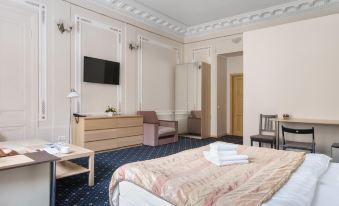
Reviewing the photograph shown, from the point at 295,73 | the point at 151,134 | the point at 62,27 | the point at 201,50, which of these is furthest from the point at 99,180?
the point at 201,50

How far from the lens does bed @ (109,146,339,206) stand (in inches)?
52.2

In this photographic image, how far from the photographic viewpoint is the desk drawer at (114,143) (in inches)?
185

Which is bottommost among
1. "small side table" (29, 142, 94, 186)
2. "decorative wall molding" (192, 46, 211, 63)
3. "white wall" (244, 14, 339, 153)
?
"small side table" (29, 142, 94, 186)

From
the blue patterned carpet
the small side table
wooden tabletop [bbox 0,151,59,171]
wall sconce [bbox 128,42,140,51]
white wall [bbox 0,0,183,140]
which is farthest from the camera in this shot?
wall sconce [bbox 128,42,140,51]

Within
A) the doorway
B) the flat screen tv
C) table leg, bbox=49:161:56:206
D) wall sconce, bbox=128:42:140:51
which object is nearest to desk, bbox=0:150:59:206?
table leg, bbox=49:161:56:206

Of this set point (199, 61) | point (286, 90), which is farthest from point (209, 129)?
point (286, 90)

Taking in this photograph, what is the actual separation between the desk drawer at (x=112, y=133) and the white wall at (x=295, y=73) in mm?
2543

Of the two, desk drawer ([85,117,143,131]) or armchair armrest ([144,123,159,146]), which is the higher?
desk drawer ([85,117,143,131])

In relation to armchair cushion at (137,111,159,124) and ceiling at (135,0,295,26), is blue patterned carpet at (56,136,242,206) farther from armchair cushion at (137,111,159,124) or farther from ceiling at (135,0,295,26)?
ceiling at (135,0,295,26)

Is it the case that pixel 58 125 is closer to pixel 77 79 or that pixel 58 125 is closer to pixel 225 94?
pixel 77 79

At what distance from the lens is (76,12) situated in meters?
4.86

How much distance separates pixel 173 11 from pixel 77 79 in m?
3.06

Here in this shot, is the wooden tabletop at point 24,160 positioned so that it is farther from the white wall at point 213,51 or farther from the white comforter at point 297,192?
the white wall at point 213,51

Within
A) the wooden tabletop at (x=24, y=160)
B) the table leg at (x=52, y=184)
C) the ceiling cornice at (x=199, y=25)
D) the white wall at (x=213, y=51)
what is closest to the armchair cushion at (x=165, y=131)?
the white wall at (x=213, y=51)
